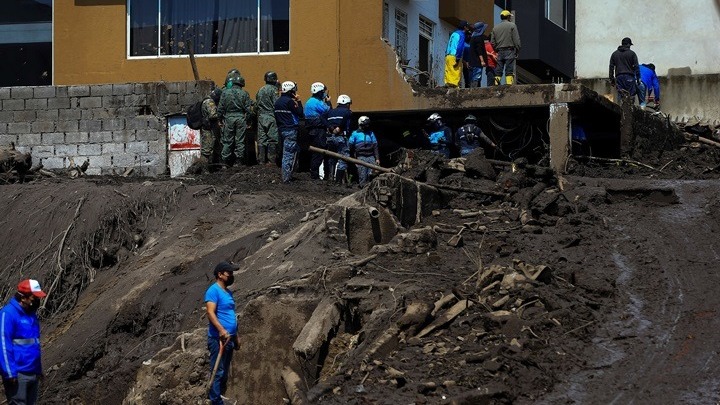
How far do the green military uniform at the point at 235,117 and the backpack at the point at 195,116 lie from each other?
44 cm

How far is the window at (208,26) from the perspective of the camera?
26.5 metres

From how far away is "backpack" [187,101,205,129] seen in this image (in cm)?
2461

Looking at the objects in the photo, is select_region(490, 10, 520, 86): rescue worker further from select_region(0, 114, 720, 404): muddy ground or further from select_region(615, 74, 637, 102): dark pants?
select_region(0, 114, 720, 404): muddy ground

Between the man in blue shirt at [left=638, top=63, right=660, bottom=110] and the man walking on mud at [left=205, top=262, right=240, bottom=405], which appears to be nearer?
the man walking on mud at [left=205, top=262, right=240, bottom=405]

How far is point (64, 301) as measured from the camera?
20734mm

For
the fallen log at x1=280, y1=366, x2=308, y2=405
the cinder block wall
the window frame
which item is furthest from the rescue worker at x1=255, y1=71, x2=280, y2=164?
the fallen log at x1=280, y1=366, x2=308, y2=405

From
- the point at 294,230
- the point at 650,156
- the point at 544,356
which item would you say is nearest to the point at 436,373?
the point at 544,356

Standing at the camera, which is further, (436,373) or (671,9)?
(671,9)

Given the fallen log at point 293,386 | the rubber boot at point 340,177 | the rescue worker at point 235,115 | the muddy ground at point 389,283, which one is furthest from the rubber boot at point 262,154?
the fallen log at point 293,386

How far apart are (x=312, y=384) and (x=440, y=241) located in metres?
3.12

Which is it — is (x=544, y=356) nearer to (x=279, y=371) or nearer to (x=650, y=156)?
(x=279, y=371)

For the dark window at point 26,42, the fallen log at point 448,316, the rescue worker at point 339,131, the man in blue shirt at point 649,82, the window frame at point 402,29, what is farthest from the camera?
the man in blue shirt at point 649,82

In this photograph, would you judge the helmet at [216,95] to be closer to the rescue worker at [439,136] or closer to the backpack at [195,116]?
the backpack at [195,116]

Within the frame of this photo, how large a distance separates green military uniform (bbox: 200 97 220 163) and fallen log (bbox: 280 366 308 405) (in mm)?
9517
